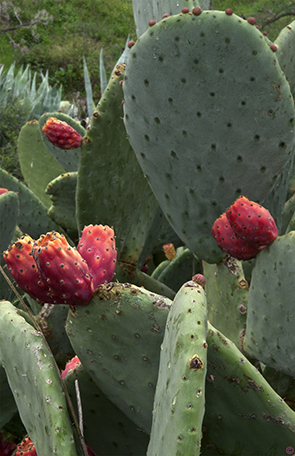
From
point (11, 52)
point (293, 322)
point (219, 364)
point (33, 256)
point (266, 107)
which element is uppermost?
point (266, 107)

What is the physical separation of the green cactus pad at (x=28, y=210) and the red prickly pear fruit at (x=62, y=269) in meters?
1.14

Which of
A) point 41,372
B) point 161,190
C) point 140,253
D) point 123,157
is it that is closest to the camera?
point 41,372

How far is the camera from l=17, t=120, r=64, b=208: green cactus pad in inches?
98.7

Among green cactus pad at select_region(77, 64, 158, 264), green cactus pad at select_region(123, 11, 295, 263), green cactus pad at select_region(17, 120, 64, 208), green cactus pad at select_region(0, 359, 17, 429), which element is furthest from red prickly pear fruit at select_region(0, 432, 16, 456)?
green cactus pad at select_region(17, 120, 64, 208)

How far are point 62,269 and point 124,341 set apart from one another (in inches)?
7.4

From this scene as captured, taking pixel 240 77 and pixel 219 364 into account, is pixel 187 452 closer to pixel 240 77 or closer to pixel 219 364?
pixel 219 364

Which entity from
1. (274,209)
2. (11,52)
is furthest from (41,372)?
(11,52)

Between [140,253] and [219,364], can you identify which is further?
[140,253]

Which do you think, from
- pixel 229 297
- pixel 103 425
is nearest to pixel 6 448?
pixel 103 425

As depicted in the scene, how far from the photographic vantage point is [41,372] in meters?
0.78

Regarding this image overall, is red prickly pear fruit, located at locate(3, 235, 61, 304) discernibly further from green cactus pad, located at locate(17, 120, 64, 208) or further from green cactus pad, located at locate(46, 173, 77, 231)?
green cactus pad, located at locate(17, 120, 64, 208)

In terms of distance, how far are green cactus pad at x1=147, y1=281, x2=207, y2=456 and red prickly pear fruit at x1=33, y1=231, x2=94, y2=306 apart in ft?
0.60

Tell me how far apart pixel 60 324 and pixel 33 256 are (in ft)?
2.57

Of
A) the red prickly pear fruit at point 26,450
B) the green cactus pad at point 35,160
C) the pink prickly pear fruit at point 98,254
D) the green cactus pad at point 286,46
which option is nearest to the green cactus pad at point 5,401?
the red prickly pear fruit at point 26,450
